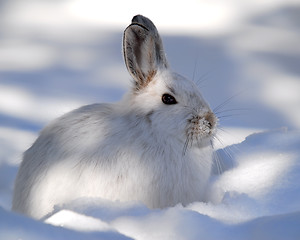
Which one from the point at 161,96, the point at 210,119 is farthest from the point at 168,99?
the point at 210,119

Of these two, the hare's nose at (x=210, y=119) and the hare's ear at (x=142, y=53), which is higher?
the hare's ear at (x=142, y=53)

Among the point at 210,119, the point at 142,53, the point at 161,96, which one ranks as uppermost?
the point at 142,53

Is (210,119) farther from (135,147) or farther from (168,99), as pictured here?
(135,147)

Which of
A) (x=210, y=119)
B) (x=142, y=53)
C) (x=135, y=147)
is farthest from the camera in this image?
(x=142, y=53)

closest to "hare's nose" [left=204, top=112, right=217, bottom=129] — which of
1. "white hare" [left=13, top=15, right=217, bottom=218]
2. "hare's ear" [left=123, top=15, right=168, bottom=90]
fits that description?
"white hare" [left=13, top=15, right=217, bottom=218]

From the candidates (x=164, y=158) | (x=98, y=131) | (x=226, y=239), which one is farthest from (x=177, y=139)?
(x=226, y=239)

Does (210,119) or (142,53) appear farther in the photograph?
(142,53)

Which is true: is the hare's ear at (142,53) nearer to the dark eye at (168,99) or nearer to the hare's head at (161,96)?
the hare's head at (161,96)

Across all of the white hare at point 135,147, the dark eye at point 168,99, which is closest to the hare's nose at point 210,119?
the white hare at point 135,147
